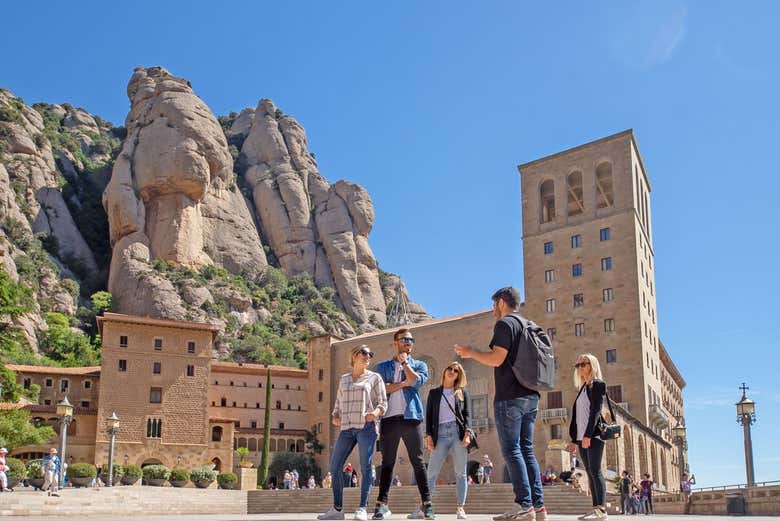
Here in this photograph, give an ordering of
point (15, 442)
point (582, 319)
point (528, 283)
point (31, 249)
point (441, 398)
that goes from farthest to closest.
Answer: point (31, 249), point (528, 283), point (582, 319), point (15, 442), point (441, 398)

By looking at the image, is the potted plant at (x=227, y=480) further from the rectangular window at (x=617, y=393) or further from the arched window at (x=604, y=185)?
the arched window at (x=604, y=185)

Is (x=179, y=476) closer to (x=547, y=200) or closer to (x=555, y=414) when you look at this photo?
(x=555, y=414)

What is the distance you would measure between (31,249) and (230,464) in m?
34.5

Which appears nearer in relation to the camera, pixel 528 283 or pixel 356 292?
pixel 528 283

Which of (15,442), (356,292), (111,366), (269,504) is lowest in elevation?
(269,504)

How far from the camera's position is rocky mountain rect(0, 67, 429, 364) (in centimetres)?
7625

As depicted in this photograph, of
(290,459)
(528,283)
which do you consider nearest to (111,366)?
(290,459)

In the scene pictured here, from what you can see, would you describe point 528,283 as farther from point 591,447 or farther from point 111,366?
point 591,447

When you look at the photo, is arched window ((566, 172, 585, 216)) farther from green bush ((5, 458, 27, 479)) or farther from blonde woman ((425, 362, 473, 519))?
blonde woman ((425, 362, 473, 519))

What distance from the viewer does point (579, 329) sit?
4809 cm

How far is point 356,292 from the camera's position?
95.4 m

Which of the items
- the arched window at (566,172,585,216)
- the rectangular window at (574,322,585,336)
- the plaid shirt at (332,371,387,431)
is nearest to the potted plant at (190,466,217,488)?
the rectangular window at (574,322,585,336)

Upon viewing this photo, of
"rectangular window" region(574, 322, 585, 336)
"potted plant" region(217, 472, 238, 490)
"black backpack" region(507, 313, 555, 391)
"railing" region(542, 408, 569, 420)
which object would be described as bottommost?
"potted plant" region(217, 472, 238, 490)

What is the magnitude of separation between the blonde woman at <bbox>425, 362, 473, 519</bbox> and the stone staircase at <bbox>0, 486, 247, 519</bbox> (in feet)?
16.4
